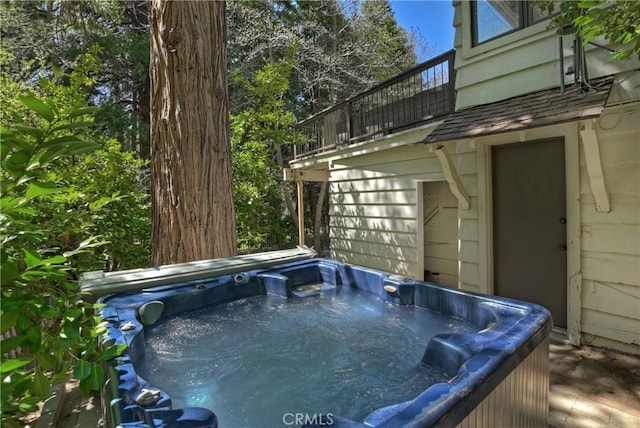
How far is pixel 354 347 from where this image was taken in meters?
2.17

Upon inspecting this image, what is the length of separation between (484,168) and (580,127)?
1.11 metres

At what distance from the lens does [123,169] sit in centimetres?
416

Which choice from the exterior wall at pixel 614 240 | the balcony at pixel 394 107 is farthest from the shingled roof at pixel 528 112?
the balcony at pixel 394 107

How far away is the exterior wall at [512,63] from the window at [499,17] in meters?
0.08

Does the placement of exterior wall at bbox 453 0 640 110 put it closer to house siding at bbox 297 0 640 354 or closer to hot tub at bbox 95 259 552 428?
house siding at bbox 297 0 640 354

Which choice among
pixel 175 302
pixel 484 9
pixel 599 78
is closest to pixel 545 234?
pixel 599 78

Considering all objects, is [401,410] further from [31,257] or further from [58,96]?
[58,96]

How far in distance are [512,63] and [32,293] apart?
3.95 meters

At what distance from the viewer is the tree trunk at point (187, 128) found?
3045 millimetres

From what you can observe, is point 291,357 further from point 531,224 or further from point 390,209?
point 390,209

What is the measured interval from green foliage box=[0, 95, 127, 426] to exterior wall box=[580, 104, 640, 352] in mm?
3437

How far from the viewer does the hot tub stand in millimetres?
1229

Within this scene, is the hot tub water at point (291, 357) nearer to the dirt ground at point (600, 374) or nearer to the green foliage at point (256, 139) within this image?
the dirt ground at point (600, 374)

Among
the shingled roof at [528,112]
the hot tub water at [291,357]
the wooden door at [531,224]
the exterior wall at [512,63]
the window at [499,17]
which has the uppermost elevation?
the window at [499,17]
